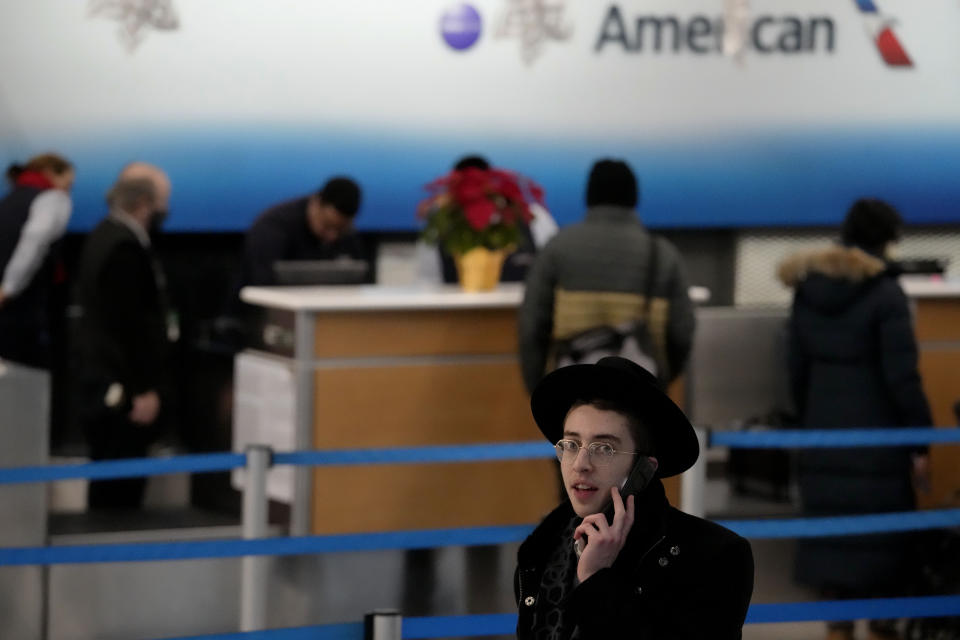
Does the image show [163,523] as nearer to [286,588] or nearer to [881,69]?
[286,588]

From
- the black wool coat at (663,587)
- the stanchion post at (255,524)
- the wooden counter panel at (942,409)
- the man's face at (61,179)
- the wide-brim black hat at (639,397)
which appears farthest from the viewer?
the man's face at (61,179)

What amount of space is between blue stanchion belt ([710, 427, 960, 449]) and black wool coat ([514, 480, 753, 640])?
2.17 metres

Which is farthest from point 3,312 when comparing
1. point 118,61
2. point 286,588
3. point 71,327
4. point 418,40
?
point 418,40

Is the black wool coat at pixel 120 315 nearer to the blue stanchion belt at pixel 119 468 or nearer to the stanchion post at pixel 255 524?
the stanchion post at pixel 255 524

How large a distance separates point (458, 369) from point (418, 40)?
9.44 ft

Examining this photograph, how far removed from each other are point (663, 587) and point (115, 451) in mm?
4604

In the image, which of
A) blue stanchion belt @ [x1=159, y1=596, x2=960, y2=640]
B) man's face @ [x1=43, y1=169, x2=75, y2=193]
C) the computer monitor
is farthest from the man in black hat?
man's face @ [x1=43, y1=169, x2=75, y2=193]

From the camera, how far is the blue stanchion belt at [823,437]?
463 cm

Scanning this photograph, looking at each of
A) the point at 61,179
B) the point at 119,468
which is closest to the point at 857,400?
the point at 119,468

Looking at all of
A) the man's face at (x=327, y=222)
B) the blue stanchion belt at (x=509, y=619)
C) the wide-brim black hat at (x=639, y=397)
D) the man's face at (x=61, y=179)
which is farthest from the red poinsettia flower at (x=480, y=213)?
the wide-brim black hat at (x=639, y=397)

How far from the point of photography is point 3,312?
7355 millimetres

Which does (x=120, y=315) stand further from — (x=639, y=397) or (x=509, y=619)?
(x=639, y=397)

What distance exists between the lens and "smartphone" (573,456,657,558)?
7.86 feet

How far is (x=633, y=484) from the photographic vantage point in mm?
2406
